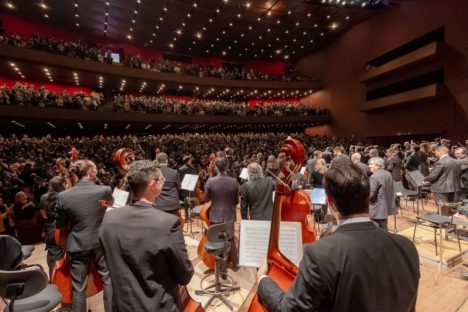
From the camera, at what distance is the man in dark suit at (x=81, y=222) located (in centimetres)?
292

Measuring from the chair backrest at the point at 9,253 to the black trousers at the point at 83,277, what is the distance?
474mm

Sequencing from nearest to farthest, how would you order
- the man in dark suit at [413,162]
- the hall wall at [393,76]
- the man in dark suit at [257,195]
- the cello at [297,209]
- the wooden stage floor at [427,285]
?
the cello at [297,209] < the wooden stage floor at [427,285] < the man in dark suit at [257,195] < the man in dark suit at [413,162] < the hall wall at [393,76]

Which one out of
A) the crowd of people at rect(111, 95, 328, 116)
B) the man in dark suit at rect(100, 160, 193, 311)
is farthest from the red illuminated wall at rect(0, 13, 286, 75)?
the man in dark suit at rect(100, 160, 193, 311)

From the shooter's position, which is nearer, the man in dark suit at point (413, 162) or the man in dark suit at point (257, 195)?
the man in dark suit at point (257, 195)

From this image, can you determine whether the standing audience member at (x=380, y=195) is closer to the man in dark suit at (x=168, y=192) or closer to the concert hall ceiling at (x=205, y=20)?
the man in dark suit at (x=168, y=192)

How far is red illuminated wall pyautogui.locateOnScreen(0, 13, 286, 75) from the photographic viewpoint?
51.1 ft

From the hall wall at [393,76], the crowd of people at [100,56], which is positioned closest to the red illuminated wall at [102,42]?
the crowd of people at [100,56]

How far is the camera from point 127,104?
50.8 ft

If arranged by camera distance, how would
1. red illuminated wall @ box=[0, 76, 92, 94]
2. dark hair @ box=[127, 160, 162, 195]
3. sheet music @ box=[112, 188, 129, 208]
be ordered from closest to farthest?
dark hair @ box=[127, 160, 162, 195]
sheet music @ box=[112, 188, 129, 208]
red illuminated wall @ box=[0, 76, 92, 94]

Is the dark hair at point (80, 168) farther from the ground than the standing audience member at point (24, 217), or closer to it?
farther from the ground

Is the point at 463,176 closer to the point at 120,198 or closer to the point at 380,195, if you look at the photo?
the point at 380,195

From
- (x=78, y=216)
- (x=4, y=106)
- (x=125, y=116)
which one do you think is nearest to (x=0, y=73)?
(x=4, y=106)

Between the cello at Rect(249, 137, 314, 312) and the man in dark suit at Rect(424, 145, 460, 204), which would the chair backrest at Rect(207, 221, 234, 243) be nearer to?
the cello at Rect(249, 137, 314, 312)

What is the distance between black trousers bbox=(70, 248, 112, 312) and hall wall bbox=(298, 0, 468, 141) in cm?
1484
